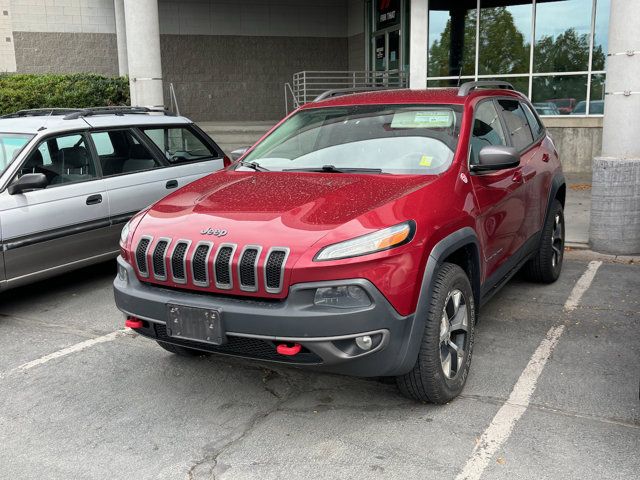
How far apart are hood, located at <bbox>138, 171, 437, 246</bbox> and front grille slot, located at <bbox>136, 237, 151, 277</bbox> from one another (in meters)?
0.07

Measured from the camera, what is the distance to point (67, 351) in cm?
459

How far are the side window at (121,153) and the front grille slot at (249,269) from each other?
3.47m

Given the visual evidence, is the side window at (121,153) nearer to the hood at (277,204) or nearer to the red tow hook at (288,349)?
the hood at (277,204)

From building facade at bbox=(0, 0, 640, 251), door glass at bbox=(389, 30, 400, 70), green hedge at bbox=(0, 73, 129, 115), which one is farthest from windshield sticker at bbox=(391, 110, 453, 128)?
door glass at bbox=(389, 30, 400, 70)

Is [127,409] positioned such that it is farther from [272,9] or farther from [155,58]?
[272,9]

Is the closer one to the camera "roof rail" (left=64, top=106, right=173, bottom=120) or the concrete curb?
"roof rail" (left=64, top=106, right=173, bottom=120)

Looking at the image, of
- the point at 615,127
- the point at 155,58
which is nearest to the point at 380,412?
the point at 615,127

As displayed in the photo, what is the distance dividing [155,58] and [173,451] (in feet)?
32.1

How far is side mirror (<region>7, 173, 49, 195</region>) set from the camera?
17.1ft

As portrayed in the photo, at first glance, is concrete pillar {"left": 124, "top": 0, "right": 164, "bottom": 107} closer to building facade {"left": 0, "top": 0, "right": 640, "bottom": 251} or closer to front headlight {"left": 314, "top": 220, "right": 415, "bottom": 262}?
building facade {"left": 0, "top": 0, "right": 640, "bottom": 251}

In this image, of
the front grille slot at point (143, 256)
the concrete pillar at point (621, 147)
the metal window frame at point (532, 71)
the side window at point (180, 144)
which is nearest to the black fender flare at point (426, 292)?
the front grille slot at point (143, 256)

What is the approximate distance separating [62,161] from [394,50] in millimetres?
12024

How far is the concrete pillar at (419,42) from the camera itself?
553 inches

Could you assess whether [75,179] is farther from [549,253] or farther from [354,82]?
[354,82]
